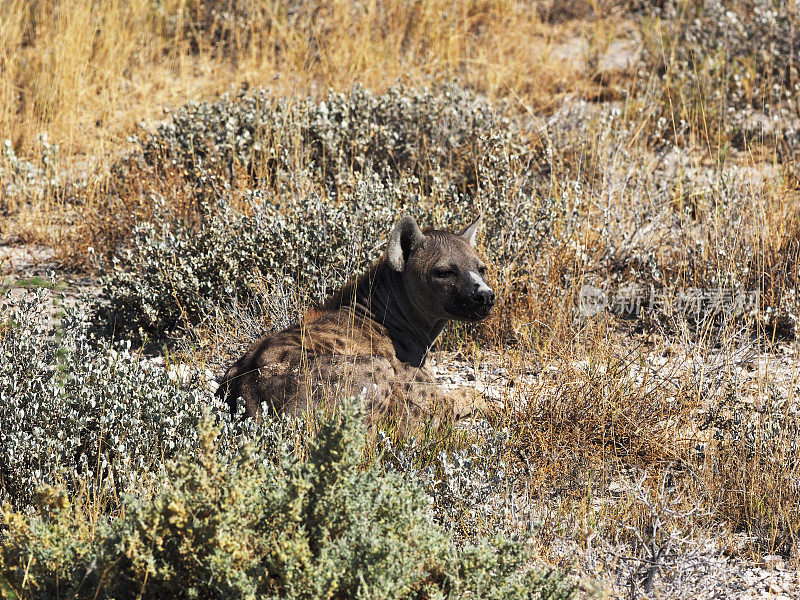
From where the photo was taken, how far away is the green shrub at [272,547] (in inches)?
139

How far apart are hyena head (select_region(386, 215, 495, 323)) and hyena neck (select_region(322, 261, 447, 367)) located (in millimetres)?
85

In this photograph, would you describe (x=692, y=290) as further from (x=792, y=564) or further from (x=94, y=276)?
(x=94, y=276)

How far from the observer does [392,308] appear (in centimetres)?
645

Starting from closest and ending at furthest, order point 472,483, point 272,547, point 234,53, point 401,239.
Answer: point 272,547 < point 472,483 < point 401,239 < point 234,53

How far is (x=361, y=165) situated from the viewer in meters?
8.73

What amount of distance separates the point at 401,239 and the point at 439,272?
0.39m

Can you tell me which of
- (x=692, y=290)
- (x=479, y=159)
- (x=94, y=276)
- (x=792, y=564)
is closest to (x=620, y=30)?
(x=479, y=159)

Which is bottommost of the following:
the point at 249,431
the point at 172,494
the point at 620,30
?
the point at 249,431

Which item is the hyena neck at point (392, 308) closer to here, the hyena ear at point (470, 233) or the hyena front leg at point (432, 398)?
the hyena front leg at point (432, 398)

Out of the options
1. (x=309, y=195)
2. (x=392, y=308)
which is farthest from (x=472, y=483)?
(x=309, y=195)

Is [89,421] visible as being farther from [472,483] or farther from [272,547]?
[472,483]

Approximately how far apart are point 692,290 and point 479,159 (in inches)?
97.1

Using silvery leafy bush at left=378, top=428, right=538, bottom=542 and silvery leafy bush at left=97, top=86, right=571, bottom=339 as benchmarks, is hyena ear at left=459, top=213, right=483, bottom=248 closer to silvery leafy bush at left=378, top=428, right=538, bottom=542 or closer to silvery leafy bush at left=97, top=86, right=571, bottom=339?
silvery leafy bush at left=97, top=86, right=571, bottom=339

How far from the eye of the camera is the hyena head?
19.7 feet
